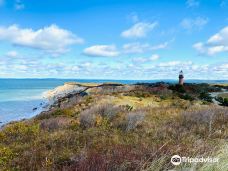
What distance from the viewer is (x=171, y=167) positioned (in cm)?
575

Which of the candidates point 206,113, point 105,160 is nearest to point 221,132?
point 206,113

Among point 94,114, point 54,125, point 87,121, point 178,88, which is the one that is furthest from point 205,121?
point 178,88

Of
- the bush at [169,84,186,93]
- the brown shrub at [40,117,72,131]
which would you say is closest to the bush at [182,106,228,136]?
the brown shrub at [40,117,72,131]

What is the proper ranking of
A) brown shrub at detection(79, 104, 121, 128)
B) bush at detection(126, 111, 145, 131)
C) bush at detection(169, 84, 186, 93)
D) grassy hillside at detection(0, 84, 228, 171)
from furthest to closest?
1. bush at detection(169, 84, 186, 93)
2. brown shrub at detection(79, 104, 121, 128)
3. bush at detection(126, 111, 145, 131)
4. grassy hillside at detection(0, 84, 228, 171)

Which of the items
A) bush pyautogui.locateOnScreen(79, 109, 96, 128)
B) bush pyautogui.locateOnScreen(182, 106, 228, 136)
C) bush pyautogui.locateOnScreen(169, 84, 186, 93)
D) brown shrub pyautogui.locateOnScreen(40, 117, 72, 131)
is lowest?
brown shrub pyautogui.locateOnScreen(40, 117, 72, 131)

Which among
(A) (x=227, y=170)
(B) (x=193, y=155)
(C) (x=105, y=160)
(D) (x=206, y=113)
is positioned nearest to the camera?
(A) (x=227, y=170)

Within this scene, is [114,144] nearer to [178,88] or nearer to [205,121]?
[205,121]

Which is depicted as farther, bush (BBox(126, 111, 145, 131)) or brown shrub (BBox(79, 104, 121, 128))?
brown shrub (BBox(79, 104, 121, 128))

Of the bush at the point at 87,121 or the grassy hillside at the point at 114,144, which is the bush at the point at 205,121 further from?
the bush at the point at 87,121

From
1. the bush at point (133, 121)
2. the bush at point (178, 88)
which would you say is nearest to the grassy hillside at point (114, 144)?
the bush at point (133, 121)

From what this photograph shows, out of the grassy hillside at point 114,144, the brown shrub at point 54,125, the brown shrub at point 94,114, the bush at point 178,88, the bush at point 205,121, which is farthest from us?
the bush at point 178,88

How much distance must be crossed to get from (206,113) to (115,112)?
16.4 ft

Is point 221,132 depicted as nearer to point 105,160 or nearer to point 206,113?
point 206,113

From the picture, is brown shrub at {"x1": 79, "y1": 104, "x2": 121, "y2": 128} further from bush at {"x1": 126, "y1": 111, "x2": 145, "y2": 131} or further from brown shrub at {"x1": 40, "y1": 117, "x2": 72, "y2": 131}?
bush at {"x1": 126, "y1": 111, "x2": 145, "y2": 131}
